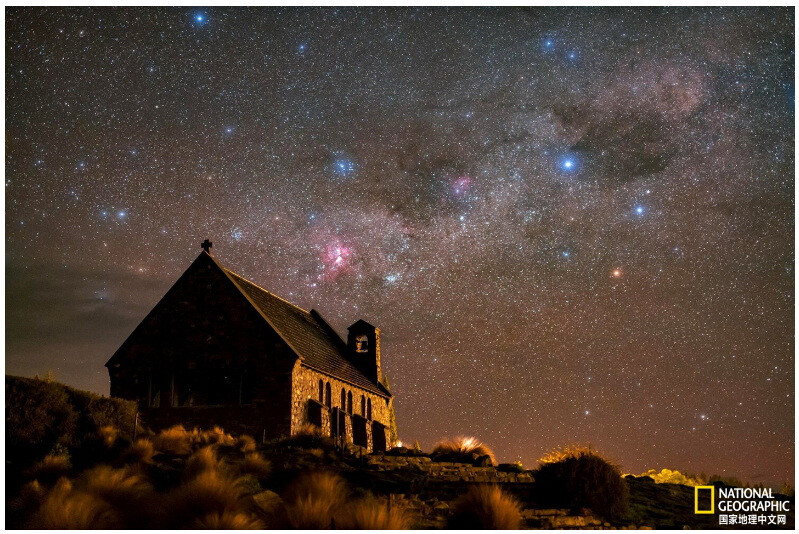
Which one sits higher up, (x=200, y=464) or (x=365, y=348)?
(x=365, y=348)

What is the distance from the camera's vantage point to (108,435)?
17797 mm

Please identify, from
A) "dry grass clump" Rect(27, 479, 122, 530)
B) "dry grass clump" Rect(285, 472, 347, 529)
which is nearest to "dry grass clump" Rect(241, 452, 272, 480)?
"dry grass clump" Rect(285, 472, 347, 529)

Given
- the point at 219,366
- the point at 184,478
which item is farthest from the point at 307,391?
the point at 184,478

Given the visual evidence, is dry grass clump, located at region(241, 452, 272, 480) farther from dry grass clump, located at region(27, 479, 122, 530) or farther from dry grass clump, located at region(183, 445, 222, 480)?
dry grass clump, located at region(27, 479, 122, 530)

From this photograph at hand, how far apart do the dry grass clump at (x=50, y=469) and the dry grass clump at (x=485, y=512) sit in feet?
28.9

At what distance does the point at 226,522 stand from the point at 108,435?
889cm

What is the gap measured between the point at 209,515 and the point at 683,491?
14.6 m

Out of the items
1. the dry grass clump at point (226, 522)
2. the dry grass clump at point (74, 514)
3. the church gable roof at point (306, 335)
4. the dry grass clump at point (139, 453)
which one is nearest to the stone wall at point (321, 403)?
the church gable roof at point (306, 335)

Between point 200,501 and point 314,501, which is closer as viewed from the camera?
point 200,501

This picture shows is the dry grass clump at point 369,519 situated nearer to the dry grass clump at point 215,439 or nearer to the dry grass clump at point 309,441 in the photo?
the dry grass clump at point 215,439

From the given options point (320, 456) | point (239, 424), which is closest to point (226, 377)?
point (239, 424)

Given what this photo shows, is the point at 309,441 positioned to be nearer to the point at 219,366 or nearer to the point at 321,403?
the point at 321,403

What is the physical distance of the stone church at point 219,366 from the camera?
26.5m

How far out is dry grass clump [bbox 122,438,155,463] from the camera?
669 inches
